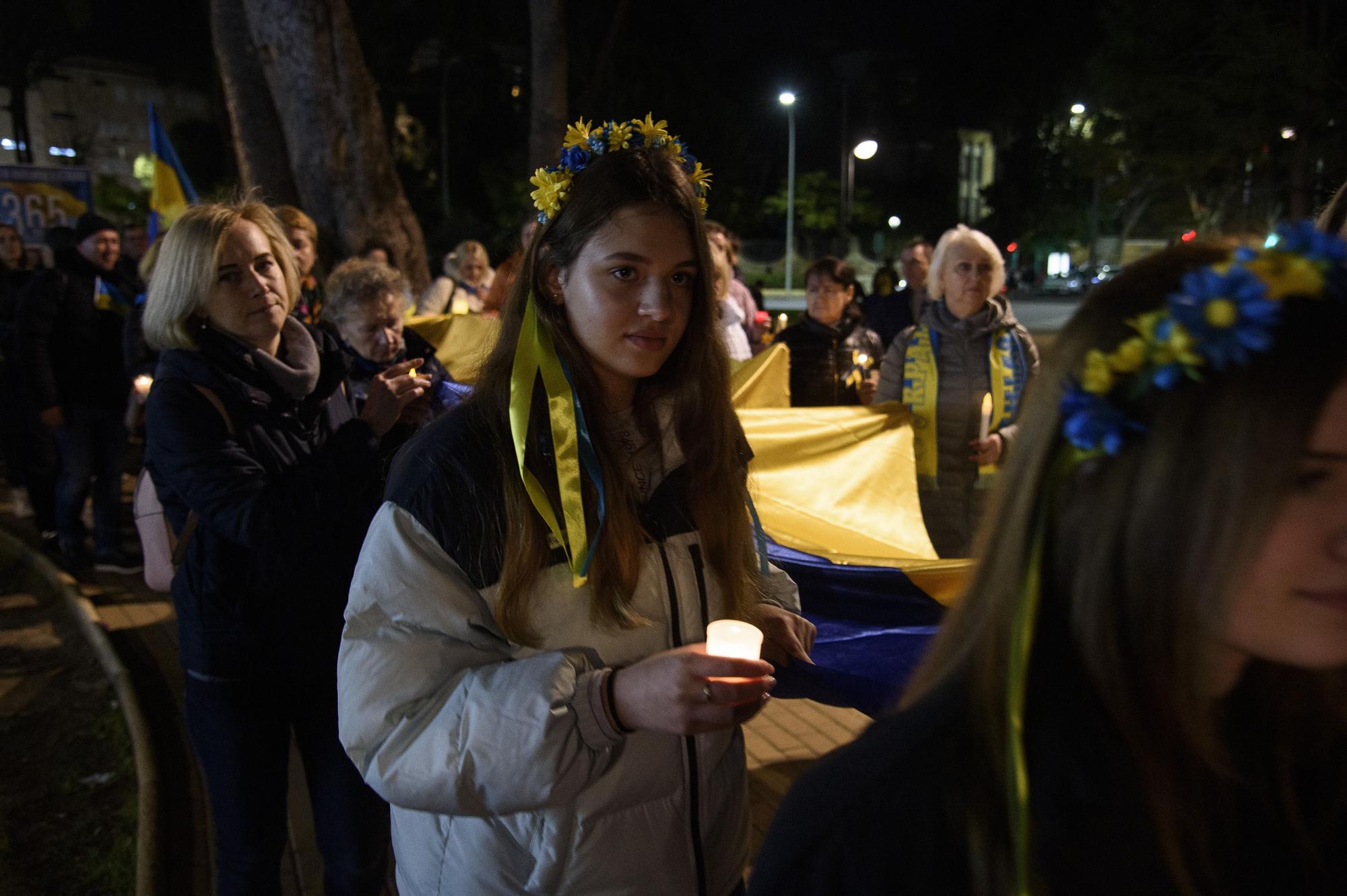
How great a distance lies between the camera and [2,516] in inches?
317

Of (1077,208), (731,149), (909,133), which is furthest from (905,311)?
(909,133)

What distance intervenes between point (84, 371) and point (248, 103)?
13.7 ft

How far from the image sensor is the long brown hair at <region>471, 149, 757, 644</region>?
160cm

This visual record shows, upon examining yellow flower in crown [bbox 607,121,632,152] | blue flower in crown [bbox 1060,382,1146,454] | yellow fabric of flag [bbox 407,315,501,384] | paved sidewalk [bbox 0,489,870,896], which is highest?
yellow flower in crown [bbox 607,121,632,152]

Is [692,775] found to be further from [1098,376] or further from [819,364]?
[819,364]

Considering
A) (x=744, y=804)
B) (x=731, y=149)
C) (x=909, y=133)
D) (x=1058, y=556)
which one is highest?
(x=909, y=133)

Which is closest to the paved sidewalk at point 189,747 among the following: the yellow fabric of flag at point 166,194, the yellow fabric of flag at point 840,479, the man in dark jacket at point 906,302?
the yellow fabric of flag at point 840,479

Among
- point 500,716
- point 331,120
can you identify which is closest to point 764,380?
point 500,716

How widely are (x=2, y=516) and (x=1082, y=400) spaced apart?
9.31m

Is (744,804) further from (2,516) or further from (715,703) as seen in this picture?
(2,516)

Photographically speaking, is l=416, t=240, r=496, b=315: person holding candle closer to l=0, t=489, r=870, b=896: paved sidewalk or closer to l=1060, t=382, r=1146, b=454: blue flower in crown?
l=0, t=489, r=870, b=896: paved sidewalk

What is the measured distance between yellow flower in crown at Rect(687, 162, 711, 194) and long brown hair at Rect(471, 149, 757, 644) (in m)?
0.11

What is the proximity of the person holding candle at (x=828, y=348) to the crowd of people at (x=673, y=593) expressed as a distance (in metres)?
2.90

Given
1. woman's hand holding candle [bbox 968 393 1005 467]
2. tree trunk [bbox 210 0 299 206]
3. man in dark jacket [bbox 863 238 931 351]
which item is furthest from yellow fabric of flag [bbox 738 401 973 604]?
tree trunk [bbox 210 0 299 206]
